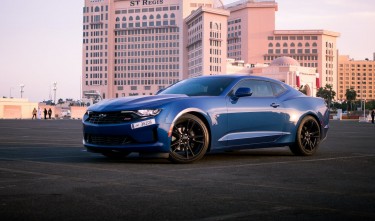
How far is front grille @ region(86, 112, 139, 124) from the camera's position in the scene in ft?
24.6

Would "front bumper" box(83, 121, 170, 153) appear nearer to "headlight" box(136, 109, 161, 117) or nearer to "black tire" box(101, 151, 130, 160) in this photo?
"headlight" box(136, 109, 161, 117)

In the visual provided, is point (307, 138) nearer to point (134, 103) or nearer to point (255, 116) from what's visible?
point (255, 116)

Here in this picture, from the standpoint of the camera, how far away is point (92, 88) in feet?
636

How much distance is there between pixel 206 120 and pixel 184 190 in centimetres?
307

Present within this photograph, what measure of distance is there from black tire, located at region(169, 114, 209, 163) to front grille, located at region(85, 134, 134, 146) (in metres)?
0.66

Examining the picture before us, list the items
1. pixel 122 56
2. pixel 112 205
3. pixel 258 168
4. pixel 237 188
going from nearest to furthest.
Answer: pixel 112 205
pixel 237 188
pixel 258 168
pixel 122 56

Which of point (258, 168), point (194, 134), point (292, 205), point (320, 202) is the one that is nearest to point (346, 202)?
point (320, 202)

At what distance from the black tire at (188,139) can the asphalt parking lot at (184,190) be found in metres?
0.18

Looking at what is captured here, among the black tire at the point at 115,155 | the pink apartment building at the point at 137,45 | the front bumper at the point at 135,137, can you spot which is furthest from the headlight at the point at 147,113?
the pink apartment building at the point at 137,45

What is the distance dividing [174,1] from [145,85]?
1285 inches

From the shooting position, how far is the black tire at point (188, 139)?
7.62 meters

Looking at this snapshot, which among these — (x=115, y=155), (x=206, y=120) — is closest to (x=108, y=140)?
(x=115, y=155)

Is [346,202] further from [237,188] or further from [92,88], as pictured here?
[92,88]

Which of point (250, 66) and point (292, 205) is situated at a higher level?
point (250, 66)
